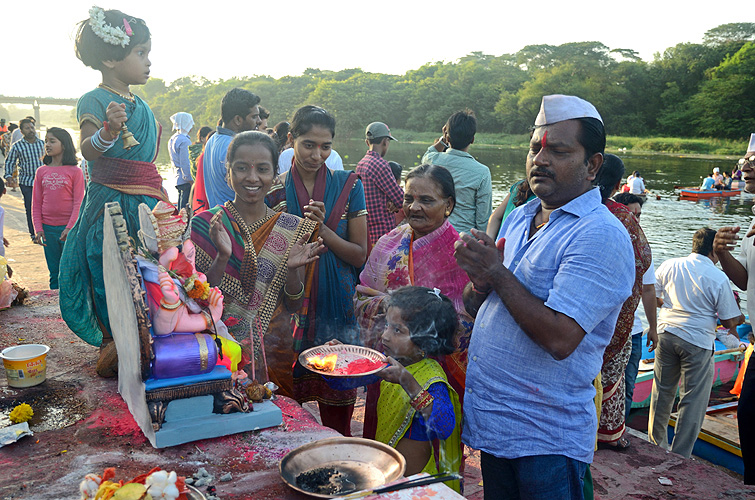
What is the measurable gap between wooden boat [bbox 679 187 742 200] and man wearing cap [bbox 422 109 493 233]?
80.5 ft

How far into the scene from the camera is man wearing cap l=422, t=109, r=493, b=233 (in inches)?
188

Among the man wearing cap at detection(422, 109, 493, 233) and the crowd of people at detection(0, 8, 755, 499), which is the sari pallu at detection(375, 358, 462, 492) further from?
the man wearing cap at detection(422, 109, 493, 233)

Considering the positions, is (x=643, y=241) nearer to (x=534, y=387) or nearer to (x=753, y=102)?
(x=534, y=387)

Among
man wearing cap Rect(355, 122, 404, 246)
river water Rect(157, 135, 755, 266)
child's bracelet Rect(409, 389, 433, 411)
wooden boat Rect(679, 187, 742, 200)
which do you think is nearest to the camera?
child's bracelet Rect(409, 389, 433, 411)

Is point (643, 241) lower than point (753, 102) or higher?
lower

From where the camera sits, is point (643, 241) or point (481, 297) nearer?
point (481, 297)

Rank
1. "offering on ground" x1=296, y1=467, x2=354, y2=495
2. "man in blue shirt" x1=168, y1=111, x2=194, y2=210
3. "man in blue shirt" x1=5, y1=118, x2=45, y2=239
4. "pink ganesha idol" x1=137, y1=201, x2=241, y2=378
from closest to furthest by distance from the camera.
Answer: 1. "offering on ground" x1=296, y1=467, x2=354, y2=495
2. "pink ganesha idol" x1=137, y1=201, x2=241, y2=378
3. "man in blue shirt" x1=5, y1=118, x2=45, y2=239
4. "man in blue shirt" x1=168, y1=111, x2=194, y2=210

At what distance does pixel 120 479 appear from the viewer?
1745 millimetres

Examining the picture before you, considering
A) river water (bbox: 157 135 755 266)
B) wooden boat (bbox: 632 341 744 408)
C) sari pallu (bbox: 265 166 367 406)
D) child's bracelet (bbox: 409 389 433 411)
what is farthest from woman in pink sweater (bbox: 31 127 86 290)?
river water (bbox: 157 135 755 266)

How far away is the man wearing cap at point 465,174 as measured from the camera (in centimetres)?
477

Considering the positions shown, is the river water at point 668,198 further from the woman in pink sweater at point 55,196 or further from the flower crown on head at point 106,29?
the flower crown on head at point 106,29

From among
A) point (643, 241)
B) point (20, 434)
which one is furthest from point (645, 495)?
point (20, 434)

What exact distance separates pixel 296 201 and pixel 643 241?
2.15 m

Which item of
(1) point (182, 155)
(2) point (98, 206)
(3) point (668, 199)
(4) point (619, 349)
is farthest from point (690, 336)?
(3) point (668, 199)
